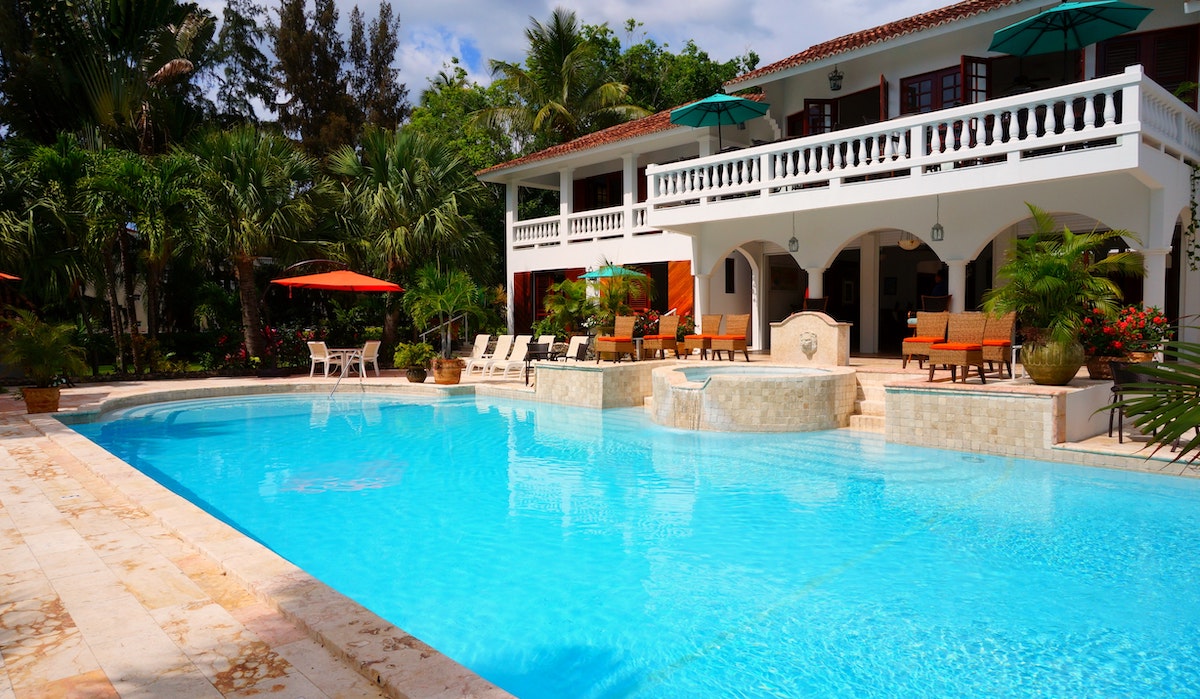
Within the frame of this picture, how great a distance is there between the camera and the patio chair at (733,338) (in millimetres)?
15164

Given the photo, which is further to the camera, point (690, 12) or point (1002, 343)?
point (690, 12)

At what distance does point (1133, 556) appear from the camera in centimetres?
581

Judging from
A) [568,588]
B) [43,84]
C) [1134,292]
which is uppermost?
[43,84]

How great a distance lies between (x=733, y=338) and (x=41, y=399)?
458 inches

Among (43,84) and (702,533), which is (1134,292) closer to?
(702,533)

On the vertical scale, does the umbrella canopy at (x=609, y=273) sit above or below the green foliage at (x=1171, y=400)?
above

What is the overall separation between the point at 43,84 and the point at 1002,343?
2434cm

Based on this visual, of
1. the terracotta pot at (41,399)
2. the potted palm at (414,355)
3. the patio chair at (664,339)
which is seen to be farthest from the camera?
the potted palm at (414,355)

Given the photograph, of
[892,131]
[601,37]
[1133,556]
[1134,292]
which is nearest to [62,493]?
[1133,556]

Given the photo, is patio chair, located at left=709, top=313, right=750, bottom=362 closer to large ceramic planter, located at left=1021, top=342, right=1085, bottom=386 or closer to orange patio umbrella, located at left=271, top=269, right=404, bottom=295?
large ceramic planter, located at left=1021, top=342, right=1085, bottom=386

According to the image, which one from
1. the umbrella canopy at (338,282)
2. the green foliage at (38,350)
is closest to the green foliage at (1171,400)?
the green foliage at (38,350)

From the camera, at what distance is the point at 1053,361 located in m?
9.49

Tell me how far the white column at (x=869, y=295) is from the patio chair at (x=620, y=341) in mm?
5703

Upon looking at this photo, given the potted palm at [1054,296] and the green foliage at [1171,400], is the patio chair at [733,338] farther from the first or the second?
the green foliage at [1171,400]
